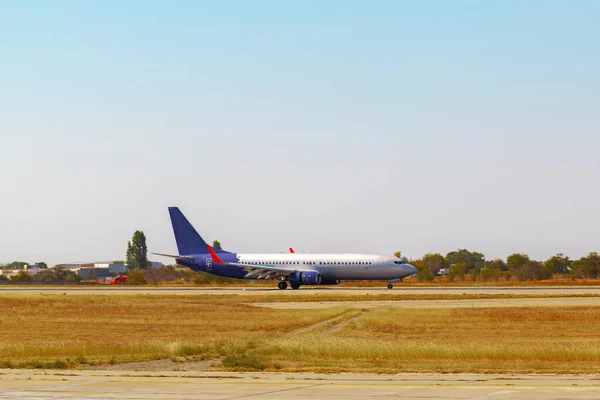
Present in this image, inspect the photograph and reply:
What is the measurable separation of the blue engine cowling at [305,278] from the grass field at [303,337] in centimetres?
3006

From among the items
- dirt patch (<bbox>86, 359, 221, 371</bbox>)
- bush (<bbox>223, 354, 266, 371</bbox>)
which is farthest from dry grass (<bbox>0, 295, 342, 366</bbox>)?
bush (<bbox>223, 354, 266, 371</bbox>)

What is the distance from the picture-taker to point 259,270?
96.8 m

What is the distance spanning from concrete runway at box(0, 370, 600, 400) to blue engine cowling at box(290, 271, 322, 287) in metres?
69.4

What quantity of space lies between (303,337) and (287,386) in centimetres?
1509

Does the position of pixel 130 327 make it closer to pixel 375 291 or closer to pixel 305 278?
pixel 375 291

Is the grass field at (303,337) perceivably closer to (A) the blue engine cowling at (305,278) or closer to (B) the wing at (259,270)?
(A) the blue engine cowling at (305,278)

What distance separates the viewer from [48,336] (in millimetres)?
39125

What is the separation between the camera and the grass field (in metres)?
28.0

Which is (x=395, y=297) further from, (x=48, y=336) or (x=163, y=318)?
(x=48, y=336)

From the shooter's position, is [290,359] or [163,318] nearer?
[290,359]

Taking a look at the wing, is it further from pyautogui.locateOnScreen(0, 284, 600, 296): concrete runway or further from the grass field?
the grass field

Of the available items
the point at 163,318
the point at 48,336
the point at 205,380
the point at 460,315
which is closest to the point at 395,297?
the point at 460,315

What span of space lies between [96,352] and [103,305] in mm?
31418

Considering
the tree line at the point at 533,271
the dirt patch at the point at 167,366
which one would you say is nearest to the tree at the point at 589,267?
the tree line at the point at 533,271
